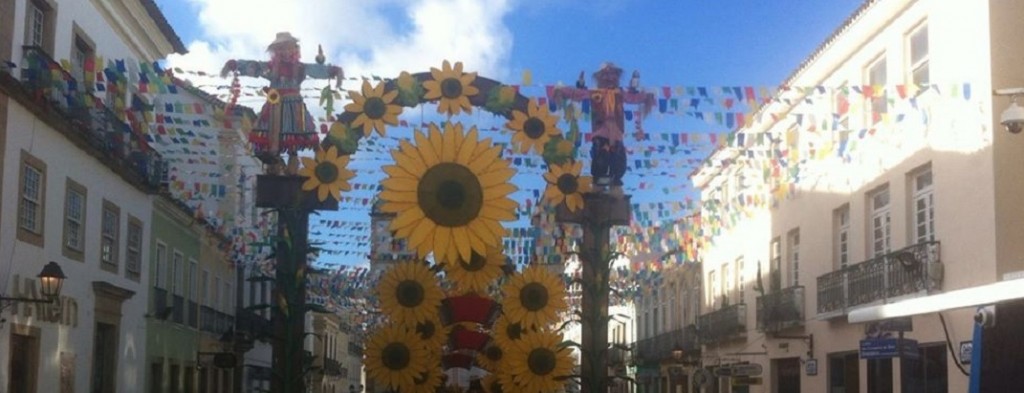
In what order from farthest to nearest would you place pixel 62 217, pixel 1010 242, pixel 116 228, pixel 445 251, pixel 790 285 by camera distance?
pixel 790 285, pixel 116 228, pixel 62 217, pixel 1010 242, pixel 445 251

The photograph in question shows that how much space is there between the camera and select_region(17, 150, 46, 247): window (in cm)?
1719

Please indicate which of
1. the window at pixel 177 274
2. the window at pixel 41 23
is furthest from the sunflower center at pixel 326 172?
the window at pixel 177 274

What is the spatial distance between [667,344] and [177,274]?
18.2 metres

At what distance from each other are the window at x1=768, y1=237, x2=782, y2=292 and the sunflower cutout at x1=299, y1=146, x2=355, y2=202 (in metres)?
20.0

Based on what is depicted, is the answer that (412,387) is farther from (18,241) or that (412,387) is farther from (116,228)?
(116,228)

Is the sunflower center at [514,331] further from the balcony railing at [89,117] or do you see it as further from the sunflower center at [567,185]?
the balcony railing at [89,117]

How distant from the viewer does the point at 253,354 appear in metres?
39.3

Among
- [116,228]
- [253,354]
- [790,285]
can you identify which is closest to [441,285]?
[116,228]

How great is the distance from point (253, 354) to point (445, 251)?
31797 millimetres

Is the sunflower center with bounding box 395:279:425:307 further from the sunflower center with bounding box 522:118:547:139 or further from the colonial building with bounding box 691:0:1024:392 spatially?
the colonial building with bounding box 691:0:1024:392

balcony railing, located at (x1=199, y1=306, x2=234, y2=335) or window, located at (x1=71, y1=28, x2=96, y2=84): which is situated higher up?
window, located at (x1=71, y1=28, x2=96, y2=84)

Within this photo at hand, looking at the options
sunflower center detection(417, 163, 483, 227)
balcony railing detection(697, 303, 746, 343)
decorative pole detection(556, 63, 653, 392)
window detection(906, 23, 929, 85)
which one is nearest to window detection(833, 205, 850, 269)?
window detection(906, 23, 929, 85)

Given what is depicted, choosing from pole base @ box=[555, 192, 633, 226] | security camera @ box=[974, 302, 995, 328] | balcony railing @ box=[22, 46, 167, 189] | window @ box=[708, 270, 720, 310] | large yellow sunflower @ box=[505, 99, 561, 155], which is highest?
balcony railing @ box=[22, 46, 167, 189]

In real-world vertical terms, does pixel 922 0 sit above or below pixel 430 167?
above
